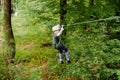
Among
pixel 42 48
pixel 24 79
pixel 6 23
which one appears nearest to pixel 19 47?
pixel 42 48

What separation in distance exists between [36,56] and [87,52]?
5113 mm

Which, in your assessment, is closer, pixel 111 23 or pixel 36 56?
pixel 111 23

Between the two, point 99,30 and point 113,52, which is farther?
point 99,30

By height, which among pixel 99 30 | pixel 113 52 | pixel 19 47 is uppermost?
pixel 99 30

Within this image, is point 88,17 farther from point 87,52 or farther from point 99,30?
point 87,52

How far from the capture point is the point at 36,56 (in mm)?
14344

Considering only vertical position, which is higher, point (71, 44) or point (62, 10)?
point (62, 10)

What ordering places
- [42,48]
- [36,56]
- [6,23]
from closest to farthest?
[6,23], [36,56], [42,48]

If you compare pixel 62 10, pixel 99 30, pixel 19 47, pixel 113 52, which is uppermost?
pixel 62 10

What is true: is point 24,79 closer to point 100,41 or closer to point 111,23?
point 100,41

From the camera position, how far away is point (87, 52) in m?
9.75

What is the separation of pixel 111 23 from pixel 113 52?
6.14ft

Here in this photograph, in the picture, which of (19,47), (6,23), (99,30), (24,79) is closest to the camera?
(24,79)

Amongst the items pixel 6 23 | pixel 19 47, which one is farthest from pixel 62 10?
pixel 19 47
